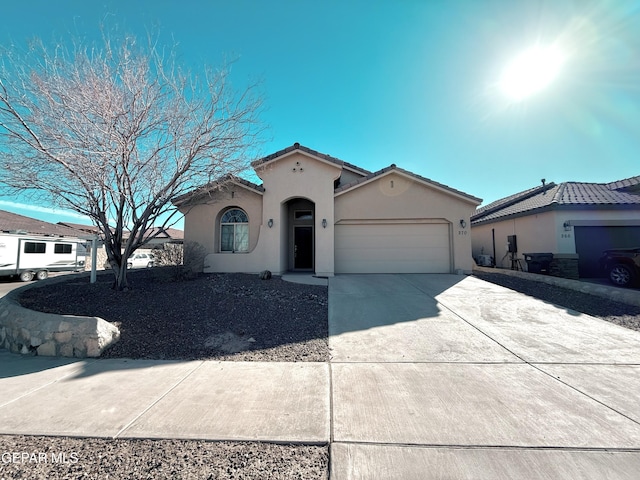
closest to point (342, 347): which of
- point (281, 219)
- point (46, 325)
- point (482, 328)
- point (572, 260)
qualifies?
point (482, 328)

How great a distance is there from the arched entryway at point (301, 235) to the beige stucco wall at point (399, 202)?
239 cm

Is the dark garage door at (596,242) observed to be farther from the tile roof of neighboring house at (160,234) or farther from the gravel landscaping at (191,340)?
the tile roof of neighboring house at (160,234)

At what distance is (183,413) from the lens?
3045mm

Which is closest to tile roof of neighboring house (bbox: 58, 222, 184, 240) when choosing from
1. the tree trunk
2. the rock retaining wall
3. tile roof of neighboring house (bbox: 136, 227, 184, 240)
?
tile roof of neighboring house (bbox: 136, 227, 184, 240)

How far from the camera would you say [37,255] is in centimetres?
1764

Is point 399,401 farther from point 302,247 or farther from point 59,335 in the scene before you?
point 302,247

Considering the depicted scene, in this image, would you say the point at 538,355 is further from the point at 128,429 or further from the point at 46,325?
the point at 46,325

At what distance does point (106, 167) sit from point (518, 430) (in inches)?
343

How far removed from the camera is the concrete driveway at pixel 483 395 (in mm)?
2383

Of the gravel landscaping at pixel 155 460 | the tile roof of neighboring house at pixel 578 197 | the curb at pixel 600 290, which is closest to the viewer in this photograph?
the gravel landscaping at pixel 155 460

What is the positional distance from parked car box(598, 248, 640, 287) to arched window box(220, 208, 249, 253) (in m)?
13.9

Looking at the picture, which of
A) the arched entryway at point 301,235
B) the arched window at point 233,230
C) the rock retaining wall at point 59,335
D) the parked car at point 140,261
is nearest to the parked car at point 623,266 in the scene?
the arched entryway at point 301,235

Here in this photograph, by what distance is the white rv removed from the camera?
16.1 metres

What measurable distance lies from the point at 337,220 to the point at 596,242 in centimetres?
1118
